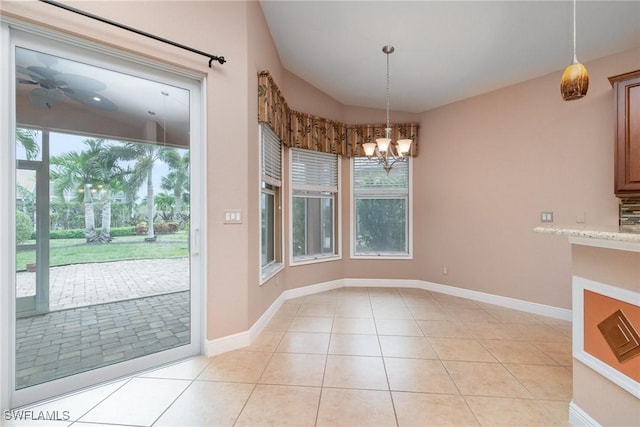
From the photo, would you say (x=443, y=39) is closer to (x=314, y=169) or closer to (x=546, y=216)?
(x=314, y=169)

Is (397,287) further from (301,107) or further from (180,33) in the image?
(180,33)

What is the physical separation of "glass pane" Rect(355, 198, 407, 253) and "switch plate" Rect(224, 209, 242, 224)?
8.89 feet

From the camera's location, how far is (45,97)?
1.95 m

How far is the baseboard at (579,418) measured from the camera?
1.59m

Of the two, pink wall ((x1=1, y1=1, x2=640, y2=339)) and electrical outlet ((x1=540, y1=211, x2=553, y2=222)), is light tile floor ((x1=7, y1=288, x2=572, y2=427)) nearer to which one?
pink wall ((x1=1, y1=1, x2=640, y2=339))

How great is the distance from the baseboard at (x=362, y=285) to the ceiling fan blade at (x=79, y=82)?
7.52 feet

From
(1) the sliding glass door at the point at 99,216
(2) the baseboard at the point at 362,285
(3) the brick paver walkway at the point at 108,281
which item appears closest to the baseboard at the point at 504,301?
(2) the baseboard at the point at 362,285

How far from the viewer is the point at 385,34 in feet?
9.85

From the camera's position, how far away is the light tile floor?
1771 mm

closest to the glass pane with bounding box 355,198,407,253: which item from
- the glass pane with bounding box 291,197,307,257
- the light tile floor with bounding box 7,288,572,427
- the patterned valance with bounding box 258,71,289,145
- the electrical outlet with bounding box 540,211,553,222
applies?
the glass pane with bounding box 291,197,307,257

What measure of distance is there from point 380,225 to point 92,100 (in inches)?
163

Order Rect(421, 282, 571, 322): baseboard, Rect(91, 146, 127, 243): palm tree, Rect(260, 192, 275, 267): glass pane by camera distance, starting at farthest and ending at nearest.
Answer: Rect(260, 192, 275, 267): glass pane, Rect(421, 282, 571, 322): baseboard, Rect(91, 146, 127, 243): palm tree

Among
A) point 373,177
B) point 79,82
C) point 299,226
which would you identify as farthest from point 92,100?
point 373,177

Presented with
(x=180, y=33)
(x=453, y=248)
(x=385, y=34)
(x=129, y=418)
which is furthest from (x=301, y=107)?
(x=129, y=418)
